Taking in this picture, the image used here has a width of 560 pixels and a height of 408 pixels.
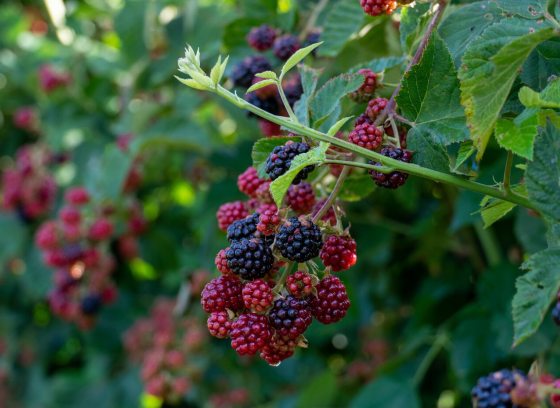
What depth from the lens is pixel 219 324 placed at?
1.03m

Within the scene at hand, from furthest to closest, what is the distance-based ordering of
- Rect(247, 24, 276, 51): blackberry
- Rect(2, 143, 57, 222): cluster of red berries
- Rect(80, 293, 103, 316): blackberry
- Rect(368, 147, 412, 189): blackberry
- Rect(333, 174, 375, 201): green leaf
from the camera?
1. Rect(2, 143, 57, 222): cluster of red berries
2. Rect(80, 293, 103, 316): blackberry
3. Rect(247, 24, 276, 51): blackberry
4. Rect(333, 174, 375, 201): green leaf
5. Rect(368, 147, 412, 189): blackberry

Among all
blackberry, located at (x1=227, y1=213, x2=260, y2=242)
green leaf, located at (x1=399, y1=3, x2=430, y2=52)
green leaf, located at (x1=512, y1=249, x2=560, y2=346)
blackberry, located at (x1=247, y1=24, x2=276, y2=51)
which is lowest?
blackberry, located at (x1=247, y1=24, x2=276, y2=51)

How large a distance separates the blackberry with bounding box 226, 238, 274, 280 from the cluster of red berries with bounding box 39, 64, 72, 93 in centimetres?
212

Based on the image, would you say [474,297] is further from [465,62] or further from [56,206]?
[56,206]

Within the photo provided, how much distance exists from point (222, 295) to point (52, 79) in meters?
2.12

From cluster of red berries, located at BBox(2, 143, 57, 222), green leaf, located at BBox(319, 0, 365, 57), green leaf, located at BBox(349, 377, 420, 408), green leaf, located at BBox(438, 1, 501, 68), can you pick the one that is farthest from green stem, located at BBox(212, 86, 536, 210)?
cluster of red berries, located at BBox(2, 143, 57, 222)

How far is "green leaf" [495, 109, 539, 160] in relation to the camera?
908 mm

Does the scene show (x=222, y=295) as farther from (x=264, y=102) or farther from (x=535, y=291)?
(x=264, y=102)

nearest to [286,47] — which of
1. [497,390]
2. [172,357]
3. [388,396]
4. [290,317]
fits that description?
[290,317]

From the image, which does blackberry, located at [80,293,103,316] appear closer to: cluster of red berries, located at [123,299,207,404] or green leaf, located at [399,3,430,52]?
cluster of red berries, located at [123,299,207,404]

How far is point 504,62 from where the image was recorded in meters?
0.92

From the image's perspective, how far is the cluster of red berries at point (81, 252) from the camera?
2.46m

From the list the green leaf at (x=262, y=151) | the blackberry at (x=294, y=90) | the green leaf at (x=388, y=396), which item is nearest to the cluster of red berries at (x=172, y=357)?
the green leaf at (x=388, y=396)

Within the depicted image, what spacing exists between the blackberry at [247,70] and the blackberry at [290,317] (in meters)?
0.59
